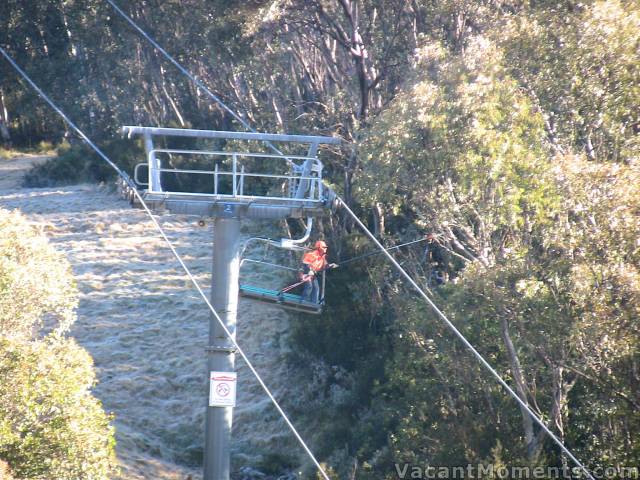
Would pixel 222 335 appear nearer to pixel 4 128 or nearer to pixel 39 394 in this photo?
pixel 39 394

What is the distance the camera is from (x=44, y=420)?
1234 centimetres

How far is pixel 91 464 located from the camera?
1231 cm

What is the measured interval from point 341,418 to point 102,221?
473 inches

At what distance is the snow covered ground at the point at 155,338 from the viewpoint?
18.9m

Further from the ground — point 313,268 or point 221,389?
point 313,268

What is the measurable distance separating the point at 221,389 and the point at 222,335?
0.86 m

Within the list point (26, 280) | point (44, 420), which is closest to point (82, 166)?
point (26, 280)

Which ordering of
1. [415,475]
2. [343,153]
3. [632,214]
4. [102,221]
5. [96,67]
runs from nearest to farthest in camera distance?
[632,214] < [415,475] < [343,153] < [102,221] < [96,67]

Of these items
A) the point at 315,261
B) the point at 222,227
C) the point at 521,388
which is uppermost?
the point at 222,227

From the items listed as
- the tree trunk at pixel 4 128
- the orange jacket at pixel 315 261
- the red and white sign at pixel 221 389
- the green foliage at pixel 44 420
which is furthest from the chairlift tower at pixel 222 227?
the tree trunk at pixel 4 128

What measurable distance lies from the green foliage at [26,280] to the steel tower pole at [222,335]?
7.71ft

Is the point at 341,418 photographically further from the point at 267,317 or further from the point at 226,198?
the point at 226,198

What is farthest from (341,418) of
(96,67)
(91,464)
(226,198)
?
(96,67)

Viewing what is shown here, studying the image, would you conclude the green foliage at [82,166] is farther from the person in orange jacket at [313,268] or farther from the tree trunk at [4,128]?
the person in orange jacket at [313,268]
